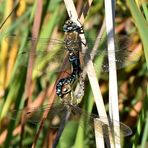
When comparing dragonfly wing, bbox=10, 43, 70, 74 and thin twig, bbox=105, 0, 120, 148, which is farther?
dragonfly wing, bbox=10, 43, 70, 74

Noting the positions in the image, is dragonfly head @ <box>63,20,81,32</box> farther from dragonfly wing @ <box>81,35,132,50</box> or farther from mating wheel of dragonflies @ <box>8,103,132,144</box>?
mating wheel of dragonflies @ <box>8,103,132,144</box>

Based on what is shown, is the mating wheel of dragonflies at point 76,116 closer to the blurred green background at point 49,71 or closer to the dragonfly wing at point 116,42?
the blurred green background at point 49,71

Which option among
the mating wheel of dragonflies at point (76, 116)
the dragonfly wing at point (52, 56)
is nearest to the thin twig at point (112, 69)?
the mating wheel of dragonflies at point (76, 116)

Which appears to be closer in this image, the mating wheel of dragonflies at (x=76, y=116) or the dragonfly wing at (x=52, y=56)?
the mating wheel of dragonflies at (x=76, y=116)

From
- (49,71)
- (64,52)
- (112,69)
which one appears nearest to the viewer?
(112,69)

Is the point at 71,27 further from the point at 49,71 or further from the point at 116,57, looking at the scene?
the point at 49,71

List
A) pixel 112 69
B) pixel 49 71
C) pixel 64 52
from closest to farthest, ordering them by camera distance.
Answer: pixel 112 69
pixel 64 52
pixel 49 71

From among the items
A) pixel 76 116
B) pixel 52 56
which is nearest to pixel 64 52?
pixel 52 56

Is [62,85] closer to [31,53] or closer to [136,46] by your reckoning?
[31,53]

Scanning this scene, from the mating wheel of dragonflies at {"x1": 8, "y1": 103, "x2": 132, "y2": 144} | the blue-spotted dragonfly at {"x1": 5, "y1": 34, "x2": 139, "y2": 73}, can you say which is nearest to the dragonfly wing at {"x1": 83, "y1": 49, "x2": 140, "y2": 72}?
the blue-spotted dragonfly at {"x1": 5, "y1": 34, "x2": 139, "y2": 73}
